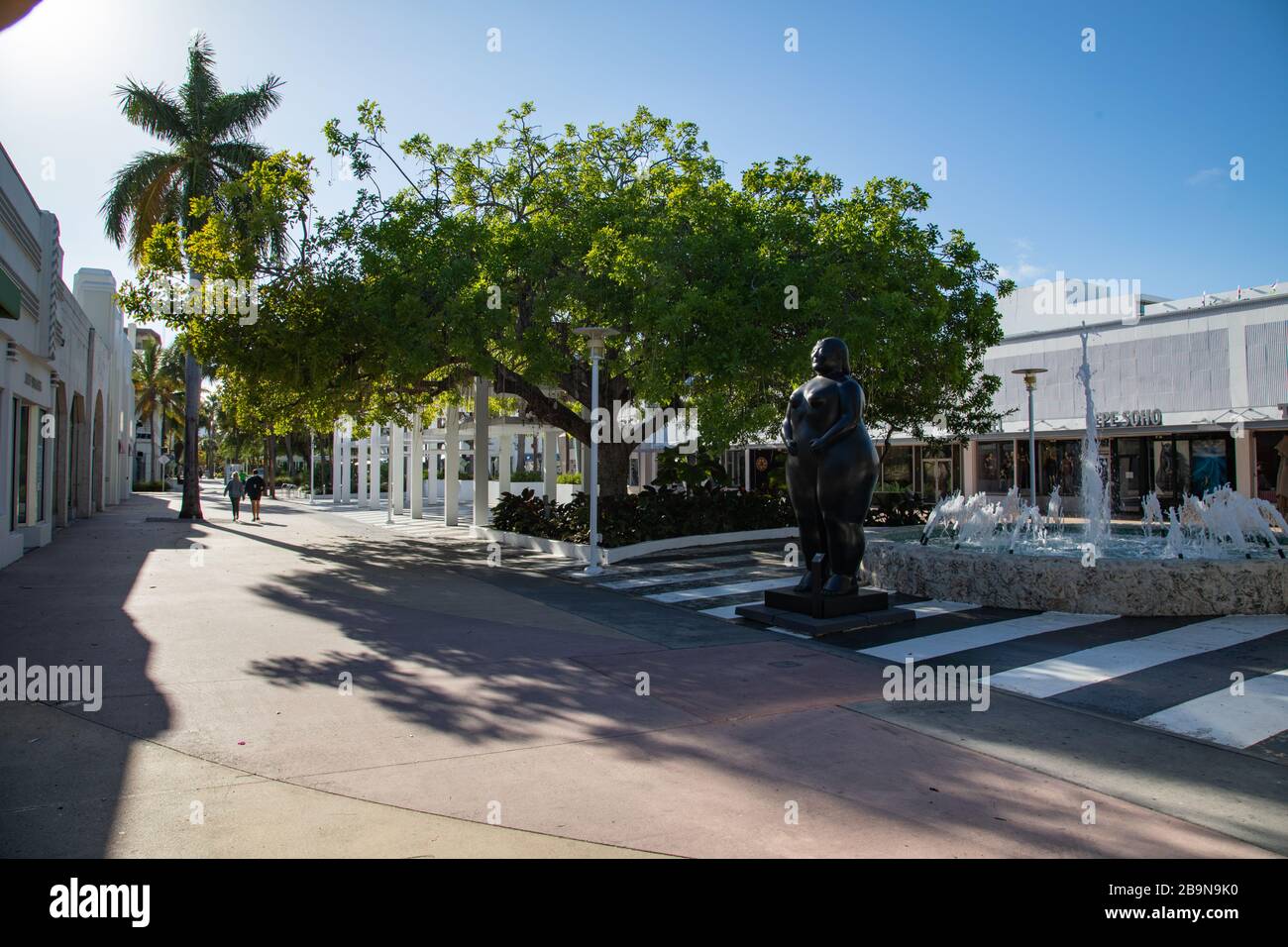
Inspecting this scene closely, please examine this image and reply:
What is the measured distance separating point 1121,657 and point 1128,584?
2.04m

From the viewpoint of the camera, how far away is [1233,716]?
18.4 feet

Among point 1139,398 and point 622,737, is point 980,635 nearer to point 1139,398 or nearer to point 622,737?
point 622,737

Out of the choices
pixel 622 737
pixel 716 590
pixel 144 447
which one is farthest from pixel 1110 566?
pixel 144 447

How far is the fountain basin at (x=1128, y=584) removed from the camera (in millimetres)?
8852

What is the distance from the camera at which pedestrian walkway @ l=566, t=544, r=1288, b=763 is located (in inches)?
222

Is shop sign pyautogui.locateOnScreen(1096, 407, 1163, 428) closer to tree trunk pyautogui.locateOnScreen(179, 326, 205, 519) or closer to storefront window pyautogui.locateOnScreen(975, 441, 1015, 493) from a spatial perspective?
storefront window pyautogui.locateOnScreen(975, 441, 1015, 493)

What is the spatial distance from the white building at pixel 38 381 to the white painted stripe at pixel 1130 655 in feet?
37.7

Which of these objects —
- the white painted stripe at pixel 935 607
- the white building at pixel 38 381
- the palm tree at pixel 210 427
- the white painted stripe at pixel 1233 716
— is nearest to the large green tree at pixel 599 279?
the white building at pixel 38 381

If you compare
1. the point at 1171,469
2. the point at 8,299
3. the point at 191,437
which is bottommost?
the point at 1171,469

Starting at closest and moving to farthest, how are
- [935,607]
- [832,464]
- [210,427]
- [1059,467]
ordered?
[832,464], [935,607], [1059,467], [210,427]

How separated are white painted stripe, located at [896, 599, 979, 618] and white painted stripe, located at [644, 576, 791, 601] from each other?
6.69 ft

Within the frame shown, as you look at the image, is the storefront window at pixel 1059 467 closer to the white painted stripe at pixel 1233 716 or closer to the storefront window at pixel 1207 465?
the storefront window at pixel 1207 465

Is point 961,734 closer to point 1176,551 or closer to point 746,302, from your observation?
point 1176,551
